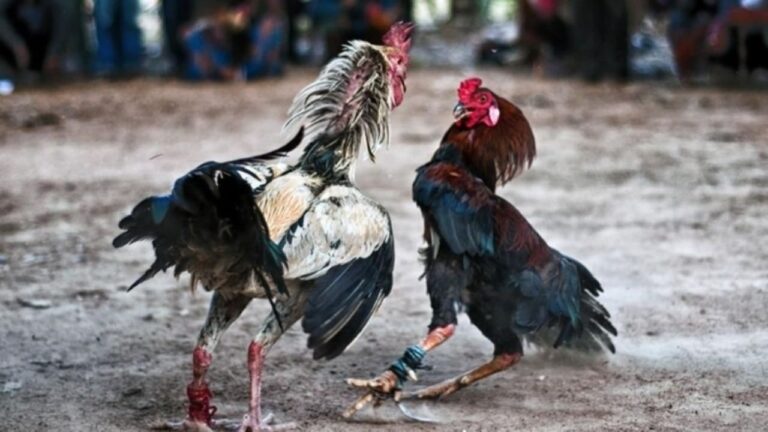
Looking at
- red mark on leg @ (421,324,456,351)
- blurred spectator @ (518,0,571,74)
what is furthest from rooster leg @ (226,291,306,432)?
blurred spectator @ (518,0,571,74)

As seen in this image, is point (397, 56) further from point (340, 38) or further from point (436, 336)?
point (340, 38)

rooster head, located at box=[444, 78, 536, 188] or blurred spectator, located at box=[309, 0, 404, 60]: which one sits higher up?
rooster head, located at box=[444, 78, 536, 188]

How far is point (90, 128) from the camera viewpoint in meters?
13.3

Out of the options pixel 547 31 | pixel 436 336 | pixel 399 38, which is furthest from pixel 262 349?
pixel 547 31

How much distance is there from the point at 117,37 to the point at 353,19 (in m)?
3.56

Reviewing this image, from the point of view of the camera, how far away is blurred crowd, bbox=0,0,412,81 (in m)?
17.5

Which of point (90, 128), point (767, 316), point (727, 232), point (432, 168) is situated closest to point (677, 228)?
point (727, 232)

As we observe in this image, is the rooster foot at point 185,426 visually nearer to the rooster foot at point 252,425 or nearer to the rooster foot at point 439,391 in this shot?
the rooster foot at point 252,425

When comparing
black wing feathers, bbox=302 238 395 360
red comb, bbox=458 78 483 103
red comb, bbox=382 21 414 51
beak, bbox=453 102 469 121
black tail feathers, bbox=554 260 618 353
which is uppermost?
red comb, bbox=382 21 414 51

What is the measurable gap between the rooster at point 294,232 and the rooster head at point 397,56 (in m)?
0.06

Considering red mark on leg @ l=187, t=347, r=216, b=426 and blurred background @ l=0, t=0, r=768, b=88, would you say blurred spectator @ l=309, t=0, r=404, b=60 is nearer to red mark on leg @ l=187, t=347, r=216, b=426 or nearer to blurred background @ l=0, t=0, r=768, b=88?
blurred background @ l=0, t=0, r=768, b=88

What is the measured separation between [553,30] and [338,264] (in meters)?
13.7

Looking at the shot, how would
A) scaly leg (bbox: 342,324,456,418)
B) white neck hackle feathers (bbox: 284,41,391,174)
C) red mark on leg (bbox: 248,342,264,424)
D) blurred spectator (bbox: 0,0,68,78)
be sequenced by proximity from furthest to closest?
blurred spectator (bbox: 0,0,68,78), white neck hackle feathers (bbox: 284,41,391,174), scaly leg (bbox: 342,324,456,418), red mark on leg (bbox: 248,342,264,424)

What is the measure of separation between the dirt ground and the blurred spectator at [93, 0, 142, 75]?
17.5ft
